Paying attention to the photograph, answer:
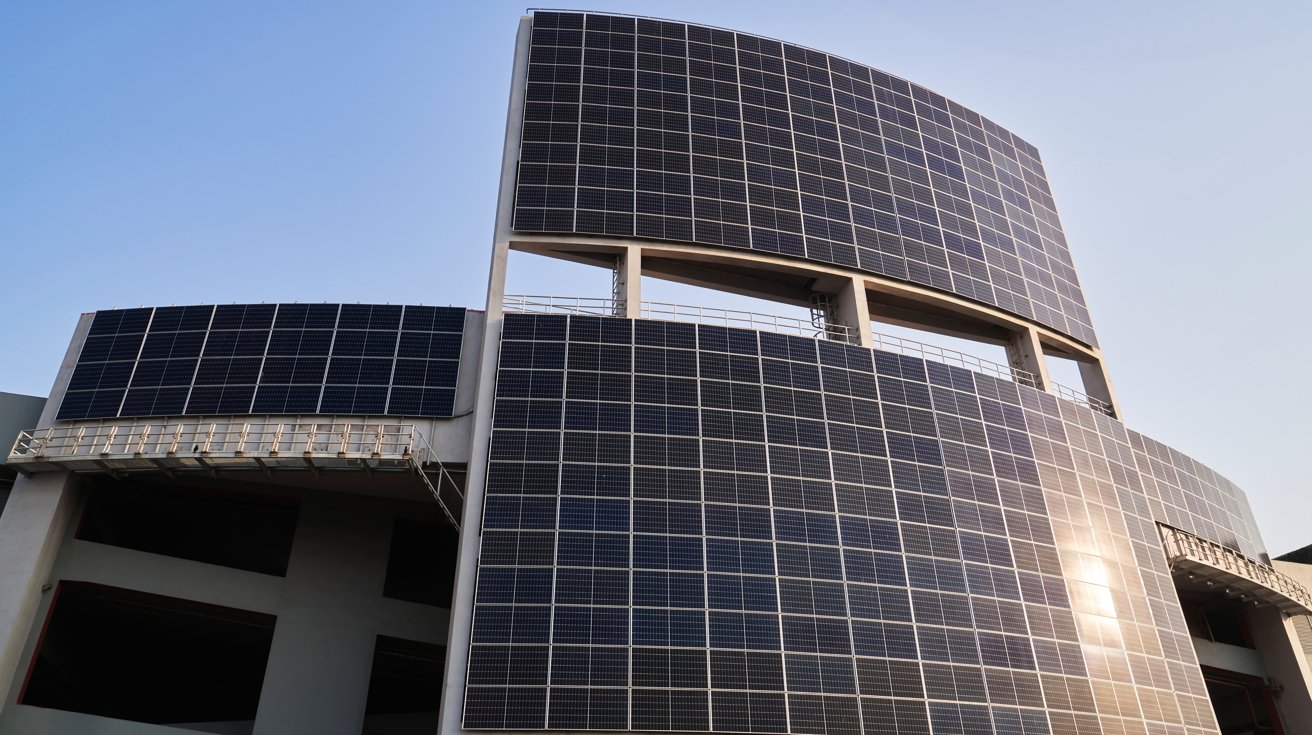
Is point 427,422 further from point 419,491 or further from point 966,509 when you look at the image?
point 966,509

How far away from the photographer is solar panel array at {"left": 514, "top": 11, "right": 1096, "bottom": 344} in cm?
3161

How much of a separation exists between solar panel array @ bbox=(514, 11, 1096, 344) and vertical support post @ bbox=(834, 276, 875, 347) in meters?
0.84

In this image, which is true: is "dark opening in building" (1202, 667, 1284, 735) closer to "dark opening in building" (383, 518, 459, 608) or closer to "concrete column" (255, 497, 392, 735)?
"dark opening in building" (383, 518, 459, 608)

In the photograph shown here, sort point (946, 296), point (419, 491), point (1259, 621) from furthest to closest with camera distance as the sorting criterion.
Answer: point (1259, 621) → point (946, 296) → point (419, 491)

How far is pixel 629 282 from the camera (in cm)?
3016

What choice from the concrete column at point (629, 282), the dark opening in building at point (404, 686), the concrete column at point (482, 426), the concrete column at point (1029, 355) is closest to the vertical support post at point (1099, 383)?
the concrete column at point (1029, 355)

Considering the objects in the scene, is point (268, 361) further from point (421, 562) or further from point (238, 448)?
point (421, 562)

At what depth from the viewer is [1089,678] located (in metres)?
26.6

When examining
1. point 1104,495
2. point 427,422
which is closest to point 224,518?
point 427,422

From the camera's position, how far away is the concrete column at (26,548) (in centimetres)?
2650

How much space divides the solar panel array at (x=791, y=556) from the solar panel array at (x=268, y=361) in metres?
3.92

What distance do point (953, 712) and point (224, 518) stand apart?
95.4 feet

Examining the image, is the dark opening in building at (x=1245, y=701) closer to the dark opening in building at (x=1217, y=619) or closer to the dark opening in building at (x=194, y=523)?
the dark opening in building at (x=1217, y=619)

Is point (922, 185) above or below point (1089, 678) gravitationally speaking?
above
